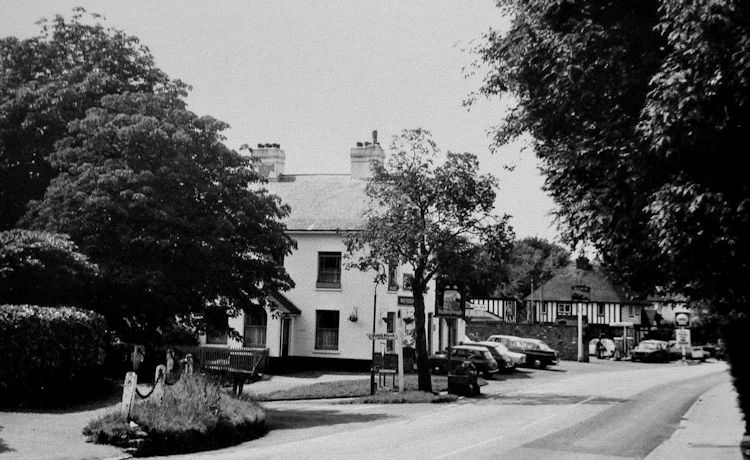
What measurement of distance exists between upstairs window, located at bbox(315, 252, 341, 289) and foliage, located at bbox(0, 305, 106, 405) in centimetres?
1974

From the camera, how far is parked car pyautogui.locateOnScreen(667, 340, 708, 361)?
2329 inches

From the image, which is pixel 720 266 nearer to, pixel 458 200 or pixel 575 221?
pixel 575 221

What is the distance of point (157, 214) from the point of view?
60.5 ft

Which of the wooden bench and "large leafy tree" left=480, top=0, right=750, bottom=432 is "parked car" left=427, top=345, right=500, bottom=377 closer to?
the wooden bench

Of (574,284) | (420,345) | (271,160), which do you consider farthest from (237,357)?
(574,284)

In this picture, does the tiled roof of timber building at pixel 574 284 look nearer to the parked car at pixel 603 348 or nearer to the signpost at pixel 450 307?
the parked car at pixel 603 348

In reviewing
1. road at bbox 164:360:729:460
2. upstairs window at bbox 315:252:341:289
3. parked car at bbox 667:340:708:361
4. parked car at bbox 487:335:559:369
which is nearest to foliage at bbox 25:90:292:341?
road at bbox 164:360:729:460

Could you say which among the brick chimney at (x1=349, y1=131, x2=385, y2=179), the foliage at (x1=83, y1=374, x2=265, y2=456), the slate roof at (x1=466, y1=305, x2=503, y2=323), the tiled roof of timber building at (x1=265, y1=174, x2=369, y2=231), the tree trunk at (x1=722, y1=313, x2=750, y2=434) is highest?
the brick chimney at (x1=349, y1=131, x2=385, y2=179)

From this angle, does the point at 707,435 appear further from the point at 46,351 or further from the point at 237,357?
the point at 237,357

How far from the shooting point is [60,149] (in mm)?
20938

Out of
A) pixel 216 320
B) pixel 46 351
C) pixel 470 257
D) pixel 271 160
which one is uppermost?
pixel 271 160

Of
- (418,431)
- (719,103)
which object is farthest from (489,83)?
(418,431)

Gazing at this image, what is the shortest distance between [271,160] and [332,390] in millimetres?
20773

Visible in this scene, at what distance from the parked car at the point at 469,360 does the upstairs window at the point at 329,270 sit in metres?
6.49
